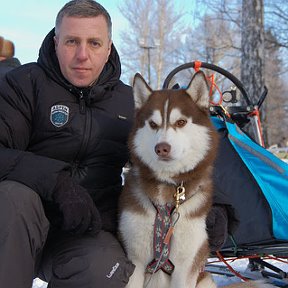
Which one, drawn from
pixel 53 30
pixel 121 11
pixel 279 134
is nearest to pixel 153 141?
pixel 53 30

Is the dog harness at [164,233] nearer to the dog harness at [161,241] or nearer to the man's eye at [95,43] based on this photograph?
the dog harness at [161,241]

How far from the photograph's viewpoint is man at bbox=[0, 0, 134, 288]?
186 cm

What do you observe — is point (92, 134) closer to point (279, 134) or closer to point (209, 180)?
point (209, 180)

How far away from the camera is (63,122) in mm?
2227

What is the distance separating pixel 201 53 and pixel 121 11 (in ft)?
17.4

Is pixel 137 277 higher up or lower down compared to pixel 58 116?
lower down

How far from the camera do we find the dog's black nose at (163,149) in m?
2.04

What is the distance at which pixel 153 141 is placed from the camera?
2.16 metres

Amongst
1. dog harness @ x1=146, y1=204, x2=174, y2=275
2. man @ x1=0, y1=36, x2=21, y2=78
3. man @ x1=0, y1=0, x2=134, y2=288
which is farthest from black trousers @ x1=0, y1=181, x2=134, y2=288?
man @ x1=0, y1=36, x2=21, y2=78

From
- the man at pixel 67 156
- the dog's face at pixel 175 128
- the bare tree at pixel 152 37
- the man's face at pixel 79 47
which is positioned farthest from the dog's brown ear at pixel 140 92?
the bare tree at pixel 152 37

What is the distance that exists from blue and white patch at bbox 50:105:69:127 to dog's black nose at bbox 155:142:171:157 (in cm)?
52

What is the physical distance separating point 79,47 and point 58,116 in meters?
0.39

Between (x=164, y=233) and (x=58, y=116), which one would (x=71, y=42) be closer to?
(x=58, y=116)

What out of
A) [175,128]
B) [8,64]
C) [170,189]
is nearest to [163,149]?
[175,128]
